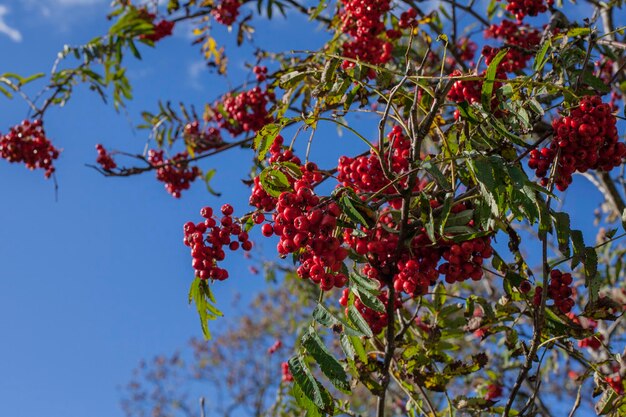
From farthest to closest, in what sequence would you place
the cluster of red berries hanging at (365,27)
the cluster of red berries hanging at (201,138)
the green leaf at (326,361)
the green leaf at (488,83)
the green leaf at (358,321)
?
the cluster of red berries hanging at (201,138) < the cluster of red berries hanging at (365,27) < the green leaf at (488,83) < the green leaf at (358,321) < the green leaf at (326,361)

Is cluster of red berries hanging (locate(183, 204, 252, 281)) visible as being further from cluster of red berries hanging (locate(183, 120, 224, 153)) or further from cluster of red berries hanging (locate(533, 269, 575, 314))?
cluster of red berries hanging (locate(183, 120, 224, 153))

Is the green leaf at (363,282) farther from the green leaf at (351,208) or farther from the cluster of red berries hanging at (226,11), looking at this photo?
the cluster of red berries hanging at (226,11)

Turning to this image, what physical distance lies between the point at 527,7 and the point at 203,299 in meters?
2.78

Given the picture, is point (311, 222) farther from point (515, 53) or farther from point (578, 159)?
point (515, 53)

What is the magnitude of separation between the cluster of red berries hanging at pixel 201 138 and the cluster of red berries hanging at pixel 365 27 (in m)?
1.66

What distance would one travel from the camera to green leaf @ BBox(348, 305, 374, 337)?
1.80 meters

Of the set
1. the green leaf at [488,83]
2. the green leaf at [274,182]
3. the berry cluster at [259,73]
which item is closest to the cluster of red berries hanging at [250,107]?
the berry cluster at [259,73]

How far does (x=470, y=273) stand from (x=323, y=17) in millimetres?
3785

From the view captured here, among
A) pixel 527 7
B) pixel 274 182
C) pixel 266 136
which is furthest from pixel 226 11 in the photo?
pixel 274 182

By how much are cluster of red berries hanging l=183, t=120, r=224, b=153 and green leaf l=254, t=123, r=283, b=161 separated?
299cm

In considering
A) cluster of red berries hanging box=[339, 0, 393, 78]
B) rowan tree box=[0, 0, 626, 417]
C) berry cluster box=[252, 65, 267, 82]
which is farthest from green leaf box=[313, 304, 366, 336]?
berry cluster box=[252, 65, 267, 82]

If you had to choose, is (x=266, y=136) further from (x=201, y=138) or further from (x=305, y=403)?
(x=201, y=138)

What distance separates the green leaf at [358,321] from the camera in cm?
180

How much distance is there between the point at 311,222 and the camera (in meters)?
1.84
